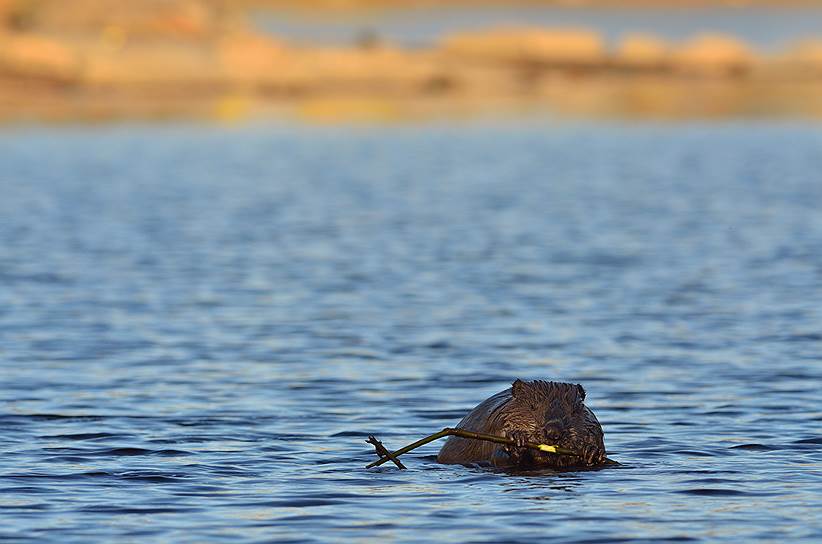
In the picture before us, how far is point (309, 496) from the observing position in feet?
43.7

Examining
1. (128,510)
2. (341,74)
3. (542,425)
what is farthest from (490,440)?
(341,74)

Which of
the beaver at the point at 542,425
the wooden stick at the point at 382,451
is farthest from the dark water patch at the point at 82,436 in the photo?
the beaver at the point at 542,425

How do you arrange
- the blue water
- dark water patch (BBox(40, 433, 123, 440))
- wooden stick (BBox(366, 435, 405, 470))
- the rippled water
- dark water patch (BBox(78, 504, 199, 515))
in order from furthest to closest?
the blue water → dark water patch (BBox(40, 433, 123, 440)) → wooden stick (BBox(366, 435, 405, 470)) → the rippled water → dark water patch (BBox(78, 504, 199, 515))

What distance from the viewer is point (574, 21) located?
477ft

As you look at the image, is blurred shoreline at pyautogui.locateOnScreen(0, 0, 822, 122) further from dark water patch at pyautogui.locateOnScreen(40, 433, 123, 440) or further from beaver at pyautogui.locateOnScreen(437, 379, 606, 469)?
beaver at pyautogui.locateOnScreen(437, 379, 606, 469)

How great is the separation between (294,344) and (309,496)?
7.82m

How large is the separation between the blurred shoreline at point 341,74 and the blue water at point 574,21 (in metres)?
23.4

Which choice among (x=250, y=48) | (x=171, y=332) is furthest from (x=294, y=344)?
(x=250, y=48)

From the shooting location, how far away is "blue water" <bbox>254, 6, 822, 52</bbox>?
409 ft

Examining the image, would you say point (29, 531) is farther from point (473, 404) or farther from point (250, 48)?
point (250, 48)

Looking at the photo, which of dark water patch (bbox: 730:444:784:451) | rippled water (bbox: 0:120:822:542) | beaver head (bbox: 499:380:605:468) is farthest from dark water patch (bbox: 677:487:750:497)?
dark water patch (bbox: 730:444:784:451)

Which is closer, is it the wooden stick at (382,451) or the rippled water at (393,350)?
the rippled water at (393,350)

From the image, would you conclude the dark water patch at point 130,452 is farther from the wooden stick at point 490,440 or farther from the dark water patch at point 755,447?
the dark water patch at point 755,447

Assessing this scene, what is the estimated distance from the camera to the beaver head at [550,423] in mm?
13453
